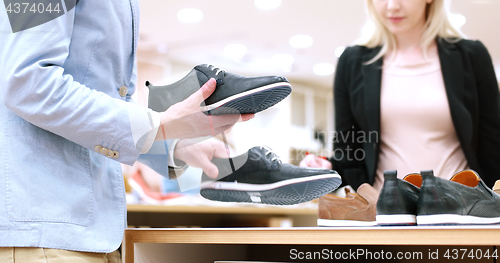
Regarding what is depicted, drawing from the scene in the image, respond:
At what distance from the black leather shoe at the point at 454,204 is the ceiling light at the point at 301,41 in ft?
12.5

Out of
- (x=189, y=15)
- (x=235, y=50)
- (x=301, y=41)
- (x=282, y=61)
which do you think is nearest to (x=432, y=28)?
(x=189, y=15)

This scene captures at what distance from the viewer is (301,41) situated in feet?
14.3

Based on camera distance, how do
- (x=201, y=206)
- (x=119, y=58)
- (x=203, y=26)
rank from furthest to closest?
(x=203, y=26) < (x=201, y=206) < (x=119, y=58)

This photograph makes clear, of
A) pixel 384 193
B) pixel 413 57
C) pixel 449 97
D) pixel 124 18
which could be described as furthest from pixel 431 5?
pixel 124 18

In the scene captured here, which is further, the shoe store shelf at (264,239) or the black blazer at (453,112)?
the black blazer at (453,112)

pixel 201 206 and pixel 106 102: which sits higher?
pixel 106 102

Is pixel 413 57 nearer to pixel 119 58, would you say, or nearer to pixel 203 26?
pixel 119 58

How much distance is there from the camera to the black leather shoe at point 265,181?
2.15 feet

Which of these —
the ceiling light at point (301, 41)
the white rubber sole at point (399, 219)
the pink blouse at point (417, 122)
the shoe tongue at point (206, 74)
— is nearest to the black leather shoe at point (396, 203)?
the white rubber sole at point (399, 219)

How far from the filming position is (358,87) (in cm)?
112

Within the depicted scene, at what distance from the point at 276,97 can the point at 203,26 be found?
346 centimetres

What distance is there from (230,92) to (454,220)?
315mm

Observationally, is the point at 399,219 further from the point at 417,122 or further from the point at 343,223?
the point at 417,122

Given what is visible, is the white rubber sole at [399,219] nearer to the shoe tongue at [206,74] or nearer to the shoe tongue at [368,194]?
the shoe tongue at [368,194]
